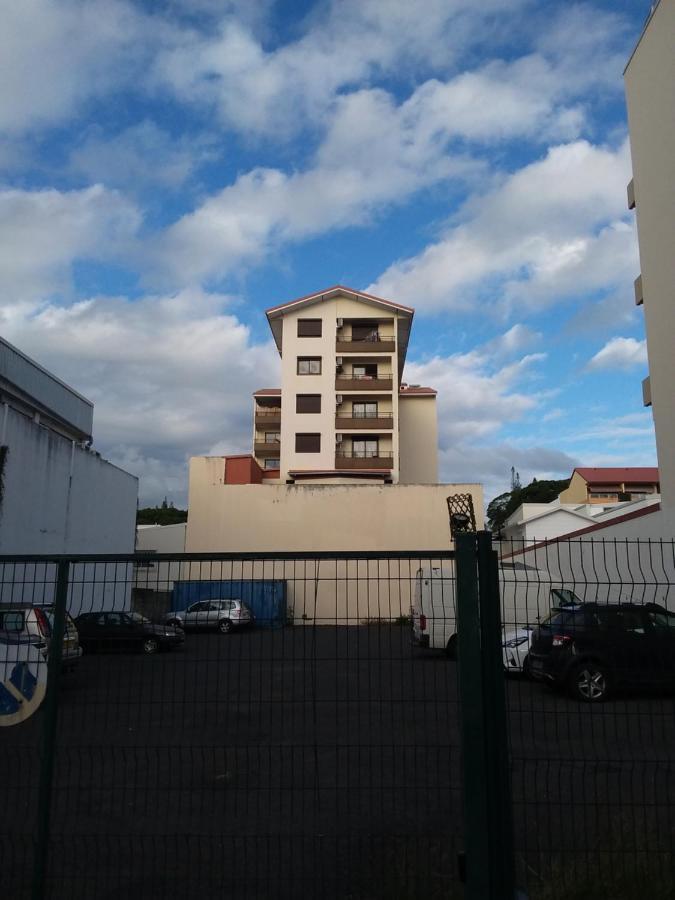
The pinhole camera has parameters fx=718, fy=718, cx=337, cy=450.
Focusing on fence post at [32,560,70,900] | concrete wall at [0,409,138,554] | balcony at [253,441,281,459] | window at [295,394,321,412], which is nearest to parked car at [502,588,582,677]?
fence post at [32,560,70,900]

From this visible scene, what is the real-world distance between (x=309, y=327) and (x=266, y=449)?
11.5 meters

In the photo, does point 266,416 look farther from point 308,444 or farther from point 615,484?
point 615,484

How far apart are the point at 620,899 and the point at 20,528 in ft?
64.1

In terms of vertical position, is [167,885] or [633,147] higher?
[633,147]

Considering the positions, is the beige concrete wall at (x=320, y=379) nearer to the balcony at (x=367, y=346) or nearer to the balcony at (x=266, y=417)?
the balcony at (x=367, y=346)

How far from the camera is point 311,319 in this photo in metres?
52.7

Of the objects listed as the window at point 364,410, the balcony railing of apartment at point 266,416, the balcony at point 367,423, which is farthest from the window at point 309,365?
the balcony railing of apartment at point 266,416

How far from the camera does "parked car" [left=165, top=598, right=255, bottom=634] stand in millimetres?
3936

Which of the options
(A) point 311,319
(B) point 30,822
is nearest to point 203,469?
(A) point 311,319

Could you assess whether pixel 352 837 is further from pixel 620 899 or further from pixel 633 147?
pixel 633 147

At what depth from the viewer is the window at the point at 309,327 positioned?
52.5 m

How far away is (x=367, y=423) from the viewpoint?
5088 cm

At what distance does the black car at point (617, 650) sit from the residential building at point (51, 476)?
17088 millimetres

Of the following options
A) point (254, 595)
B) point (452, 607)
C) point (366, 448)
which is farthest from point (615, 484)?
point (254, 595)
